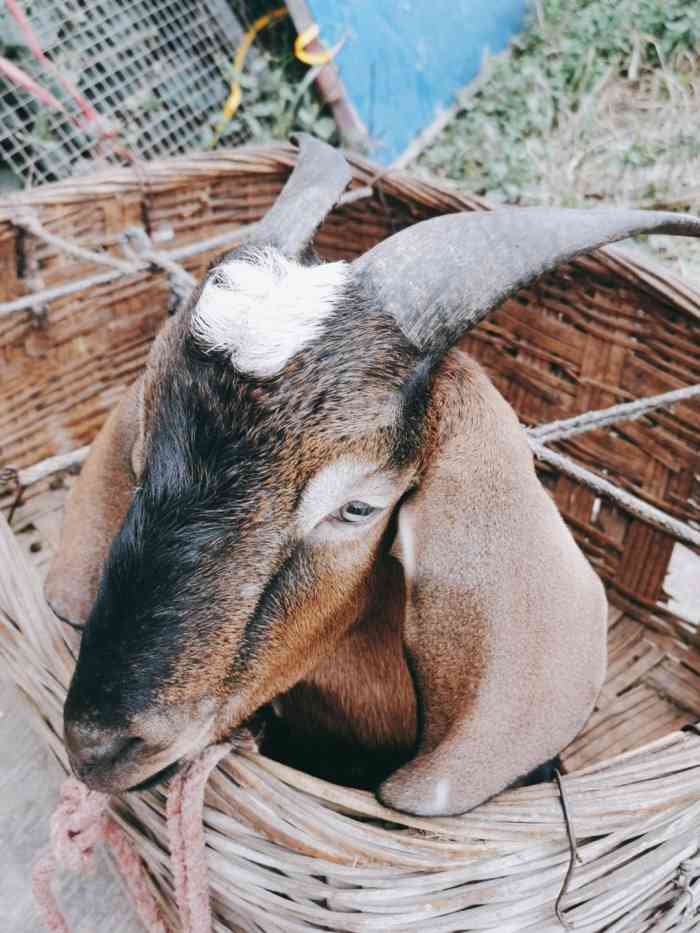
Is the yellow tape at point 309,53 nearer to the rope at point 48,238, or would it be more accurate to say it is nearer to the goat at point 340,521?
the rope at point 48,238

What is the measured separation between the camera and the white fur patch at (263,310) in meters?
1.05

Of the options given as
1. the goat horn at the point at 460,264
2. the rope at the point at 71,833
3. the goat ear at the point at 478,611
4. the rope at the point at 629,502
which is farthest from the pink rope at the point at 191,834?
the rope at the point at 629,502

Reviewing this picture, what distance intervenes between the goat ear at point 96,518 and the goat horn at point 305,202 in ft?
1.05

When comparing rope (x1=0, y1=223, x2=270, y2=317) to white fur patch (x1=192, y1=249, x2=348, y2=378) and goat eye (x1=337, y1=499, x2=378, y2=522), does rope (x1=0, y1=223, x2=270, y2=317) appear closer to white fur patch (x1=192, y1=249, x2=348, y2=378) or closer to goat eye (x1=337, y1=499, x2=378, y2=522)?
white fur patch (x1=192, y1=249, x2=348, y2=378)

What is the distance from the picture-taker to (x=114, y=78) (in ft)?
9.46

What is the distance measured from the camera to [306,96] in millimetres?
3250

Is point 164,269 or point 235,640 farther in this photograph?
point 164,269

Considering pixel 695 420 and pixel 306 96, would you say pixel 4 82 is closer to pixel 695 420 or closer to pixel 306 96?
pixel 306 96

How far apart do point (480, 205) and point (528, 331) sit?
333 mm

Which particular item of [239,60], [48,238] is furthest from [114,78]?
[48,238]

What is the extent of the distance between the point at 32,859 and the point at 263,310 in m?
1.06

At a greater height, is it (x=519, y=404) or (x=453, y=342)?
(x=453, y=342)

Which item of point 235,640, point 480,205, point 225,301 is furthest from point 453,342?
point 480,205

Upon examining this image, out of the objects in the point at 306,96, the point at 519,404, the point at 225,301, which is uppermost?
the point at 225,301
